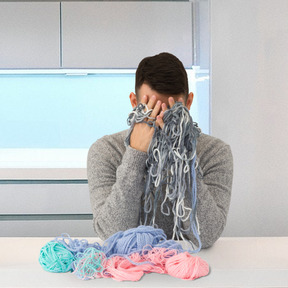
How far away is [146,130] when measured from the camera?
1296 mm

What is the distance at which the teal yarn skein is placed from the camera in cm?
102

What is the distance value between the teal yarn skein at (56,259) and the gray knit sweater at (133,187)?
324mm

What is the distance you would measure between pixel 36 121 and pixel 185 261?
2399mm

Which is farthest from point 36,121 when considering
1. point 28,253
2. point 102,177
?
point 28,253

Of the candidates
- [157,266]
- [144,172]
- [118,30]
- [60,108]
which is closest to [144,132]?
[144,172]

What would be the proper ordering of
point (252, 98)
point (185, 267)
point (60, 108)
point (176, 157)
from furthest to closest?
point (60, 108), point (252, 98), point (176, 157), point (185, 267)

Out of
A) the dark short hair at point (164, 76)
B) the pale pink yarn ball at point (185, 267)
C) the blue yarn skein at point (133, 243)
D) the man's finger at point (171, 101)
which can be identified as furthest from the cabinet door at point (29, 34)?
the pale pink yarn ball at point (185, 267)

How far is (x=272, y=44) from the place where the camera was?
241 centimetres

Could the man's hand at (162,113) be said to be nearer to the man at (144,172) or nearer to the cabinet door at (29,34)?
the man at (144,172)

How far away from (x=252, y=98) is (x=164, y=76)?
3.83 ft

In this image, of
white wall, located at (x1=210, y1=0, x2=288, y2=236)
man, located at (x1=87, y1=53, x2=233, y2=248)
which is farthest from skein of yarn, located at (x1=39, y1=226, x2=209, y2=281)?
white wall, located at (x1=210, y1=0, x2=288, y2=236)

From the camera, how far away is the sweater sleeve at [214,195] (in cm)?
130

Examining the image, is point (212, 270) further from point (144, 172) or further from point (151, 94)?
point (151, 94)

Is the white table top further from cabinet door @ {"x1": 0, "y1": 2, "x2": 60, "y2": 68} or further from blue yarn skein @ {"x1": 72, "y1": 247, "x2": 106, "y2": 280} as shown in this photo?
cabinet door @ {"x1": 0, "y1": 2, "x2": 60, "y2": 68}
